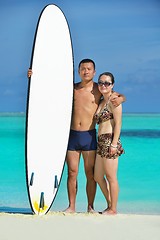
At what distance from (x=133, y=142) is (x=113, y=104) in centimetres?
1227

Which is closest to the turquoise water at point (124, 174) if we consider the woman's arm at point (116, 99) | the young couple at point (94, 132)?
the young couple at point (94, 132)

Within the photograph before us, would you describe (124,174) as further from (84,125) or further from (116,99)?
(116,99)

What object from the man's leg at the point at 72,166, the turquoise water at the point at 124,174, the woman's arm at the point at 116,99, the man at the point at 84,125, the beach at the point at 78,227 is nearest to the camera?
the beach at the point at 78,227

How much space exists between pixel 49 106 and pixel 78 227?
1.03 m

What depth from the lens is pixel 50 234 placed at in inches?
183

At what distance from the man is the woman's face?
72 millimetres

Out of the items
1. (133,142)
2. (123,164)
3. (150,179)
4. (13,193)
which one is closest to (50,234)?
(13,193)

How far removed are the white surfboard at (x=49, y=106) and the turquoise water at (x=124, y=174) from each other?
1376 mm

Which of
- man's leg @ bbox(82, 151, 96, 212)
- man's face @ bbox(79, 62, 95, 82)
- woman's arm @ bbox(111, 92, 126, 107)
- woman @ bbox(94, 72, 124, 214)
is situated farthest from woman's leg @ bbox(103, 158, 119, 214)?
man's face @ bbox(79, 62, 95, 82)

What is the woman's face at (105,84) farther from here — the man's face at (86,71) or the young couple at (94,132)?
the man's face at (86,71)

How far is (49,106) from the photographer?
5414 mm

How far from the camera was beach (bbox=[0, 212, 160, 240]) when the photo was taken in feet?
15.1

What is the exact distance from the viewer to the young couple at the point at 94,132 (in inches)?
206

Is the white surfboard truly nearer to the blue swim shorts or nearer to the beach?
the blue swim shorts
